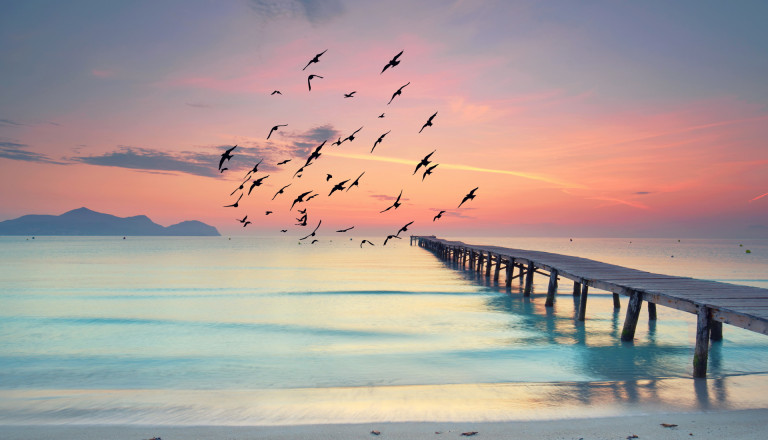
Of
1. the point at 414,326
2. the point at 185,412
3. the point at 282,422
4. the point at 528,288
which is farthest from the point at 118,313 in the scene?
the point at 528,288

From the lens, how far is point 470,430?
5895 mm

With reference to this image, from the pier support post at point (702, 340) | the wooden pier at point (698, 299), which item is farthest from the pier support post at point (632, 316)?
the pier support post at point (702, 340)

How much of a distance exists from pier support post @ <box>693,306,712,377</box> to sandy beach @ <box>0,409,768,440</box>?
201 cm

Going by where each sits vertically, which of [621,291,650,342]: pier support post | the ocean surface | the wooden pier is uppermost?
the wooden pier

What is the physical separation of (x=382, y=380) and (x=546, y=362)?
3772 mm

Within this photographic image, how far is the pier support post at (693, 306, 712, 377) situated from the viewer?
27.2 ft

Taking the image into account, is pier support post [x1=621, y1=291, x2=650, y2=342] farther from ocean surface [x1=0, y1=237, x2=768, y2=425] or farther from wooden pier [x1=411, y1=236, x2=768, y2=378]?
ocean surface [x1=0, y1=237, x2=768, y2=425]

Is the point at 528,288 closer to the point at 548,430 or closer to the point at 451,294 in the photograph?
the point at 451,294

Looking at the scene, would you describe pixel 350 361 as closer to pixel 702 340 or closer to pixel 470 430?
pixel 470 430

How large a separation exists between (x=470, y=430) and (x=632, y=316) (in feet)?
24.8

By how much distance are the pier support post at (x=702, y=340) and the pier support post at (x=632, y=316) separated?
2.42 meters

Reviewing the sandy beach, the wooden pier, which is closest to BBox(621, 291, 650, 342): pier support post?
the wooden pier

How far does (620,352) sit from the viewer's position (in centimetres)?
1127

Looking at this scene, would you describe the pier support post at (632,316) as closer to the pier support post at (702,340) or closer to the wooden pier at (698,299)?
the wooden pier at (698,299)
